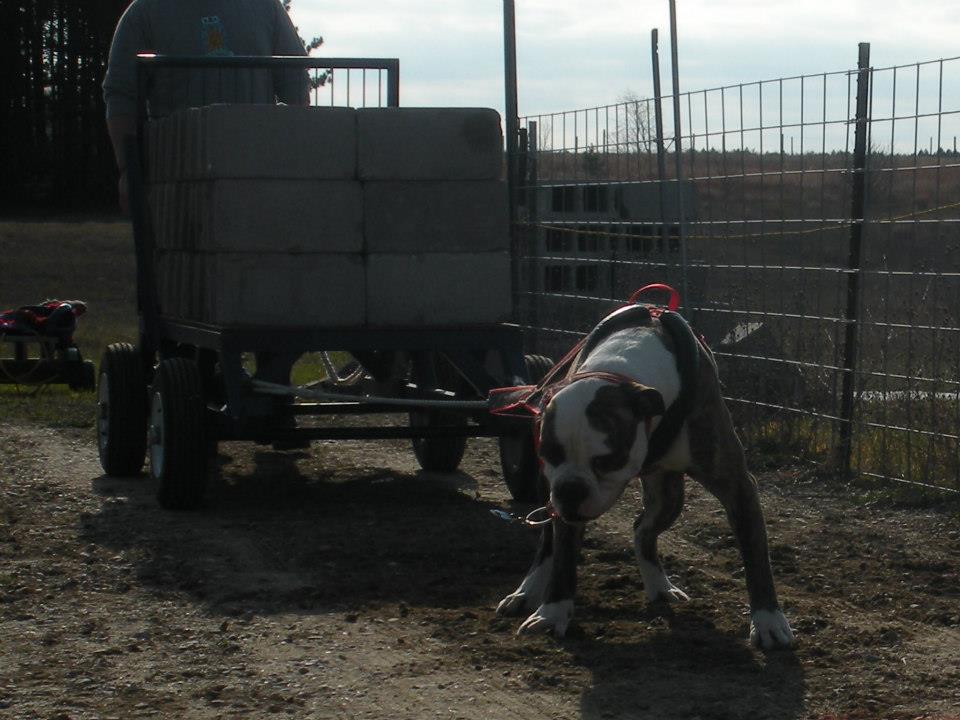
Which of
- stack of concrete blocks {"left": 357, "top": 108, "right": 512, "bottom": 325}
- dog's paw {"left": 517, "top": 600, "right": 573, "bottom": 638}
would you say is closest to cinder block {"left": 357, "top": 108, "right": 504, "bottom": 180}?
stack of concrete blocks {"left": 357, "top": 108, "right": 512, "bottom": 325}

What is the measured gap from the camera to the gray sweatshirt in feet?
26.7

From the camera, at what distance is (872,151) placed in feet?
25.3

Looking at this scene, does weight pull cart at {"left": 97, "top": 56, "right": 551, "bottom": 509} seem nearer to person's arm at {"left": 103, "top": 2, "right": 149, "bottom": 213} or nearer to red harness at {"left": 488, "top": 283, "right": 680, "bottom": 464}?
person's arm at {"left": 103, "top": 2, "right": 149, "bottom": 213}

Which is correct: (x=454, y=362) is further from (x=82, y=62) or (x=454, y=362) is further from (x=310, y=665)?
(x=82, y=62)

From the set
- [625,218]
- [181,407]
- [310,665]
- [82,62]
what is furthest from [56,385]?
[82,62]

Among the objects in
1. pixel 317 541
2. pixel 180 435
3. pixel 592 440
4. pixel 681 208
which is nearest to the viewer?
pixel 592 440

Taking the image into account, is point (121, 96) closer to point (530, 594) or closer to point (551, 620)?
point (530, 594)

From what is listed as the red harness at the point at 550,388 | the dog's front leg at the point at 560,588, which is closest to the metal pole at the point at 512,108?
the red harness at the point at 550,388

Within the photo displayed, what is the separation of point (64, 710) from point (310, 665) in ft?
2.38

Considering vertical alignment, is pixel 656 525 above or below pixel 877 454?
above

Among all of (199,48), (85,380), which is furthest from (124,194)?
(85,380)

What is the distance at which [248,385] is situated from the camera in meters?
6.77

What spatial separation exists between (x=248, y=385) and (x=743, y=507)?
106 inches

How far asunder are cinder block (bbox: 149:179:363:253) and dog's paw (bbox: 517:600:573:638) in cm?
255
